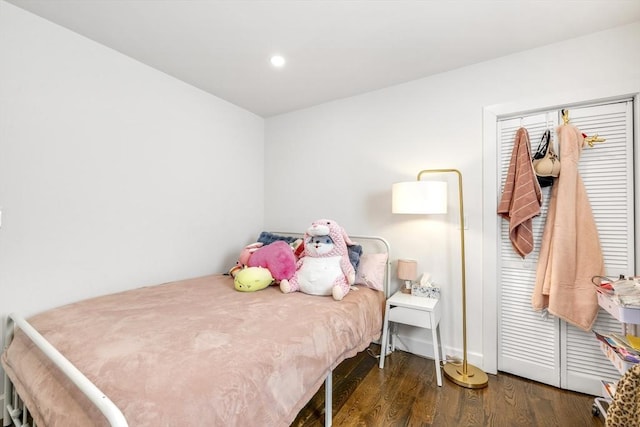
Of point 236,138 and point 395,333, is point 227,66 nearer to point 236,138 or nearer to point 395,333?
point 236,138

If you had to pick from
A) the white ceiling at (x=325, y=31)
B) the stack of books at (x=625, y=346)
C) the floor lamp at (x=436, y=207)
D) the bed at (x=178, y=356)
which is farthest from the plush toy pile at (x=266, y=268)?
the stack of books at (x=625, y=346)

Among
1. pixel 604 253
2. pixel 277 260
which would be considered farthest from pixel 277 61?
pixel 604 253

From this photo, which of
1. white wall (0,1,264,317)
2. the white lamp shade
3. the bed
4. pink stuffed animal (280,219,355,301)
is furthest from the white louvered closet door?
white wall (0,1,264,317)

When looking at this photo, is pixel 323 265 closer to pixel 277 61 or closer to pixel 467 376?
pixel 467 376

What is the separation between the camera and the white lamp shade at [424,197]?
2025 millimetres

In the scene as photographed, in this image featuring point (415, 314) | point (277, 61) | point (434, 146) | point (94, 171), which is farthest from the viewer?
point (434, 146)

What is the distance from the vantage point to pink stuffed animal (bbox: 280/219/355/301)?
2.04 metres

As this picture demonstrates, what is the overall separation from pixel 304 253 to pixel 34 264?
1.81 metres

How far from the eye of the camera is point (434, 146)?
93.8 inches

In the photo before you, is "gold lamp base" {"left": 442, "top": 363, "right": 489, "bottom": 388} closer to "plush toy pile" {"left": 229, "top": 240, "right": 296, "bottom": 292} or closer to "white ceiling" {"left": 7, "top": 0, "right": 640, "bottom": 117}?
"plush toy pile" {"left": 229, "top": 240, "right": 296, "bottom": 292}

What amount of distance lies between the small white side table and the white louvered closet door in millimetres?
585

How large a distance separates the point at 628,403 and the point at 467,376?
101 centimetres

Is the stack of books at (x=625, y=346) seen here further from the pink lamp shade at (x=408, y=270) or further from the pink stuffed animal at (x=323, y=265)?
the pink stuffed animal at (x=323, y=265)

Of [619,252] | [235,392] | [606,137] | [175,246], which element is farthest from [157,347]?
[606,137]
